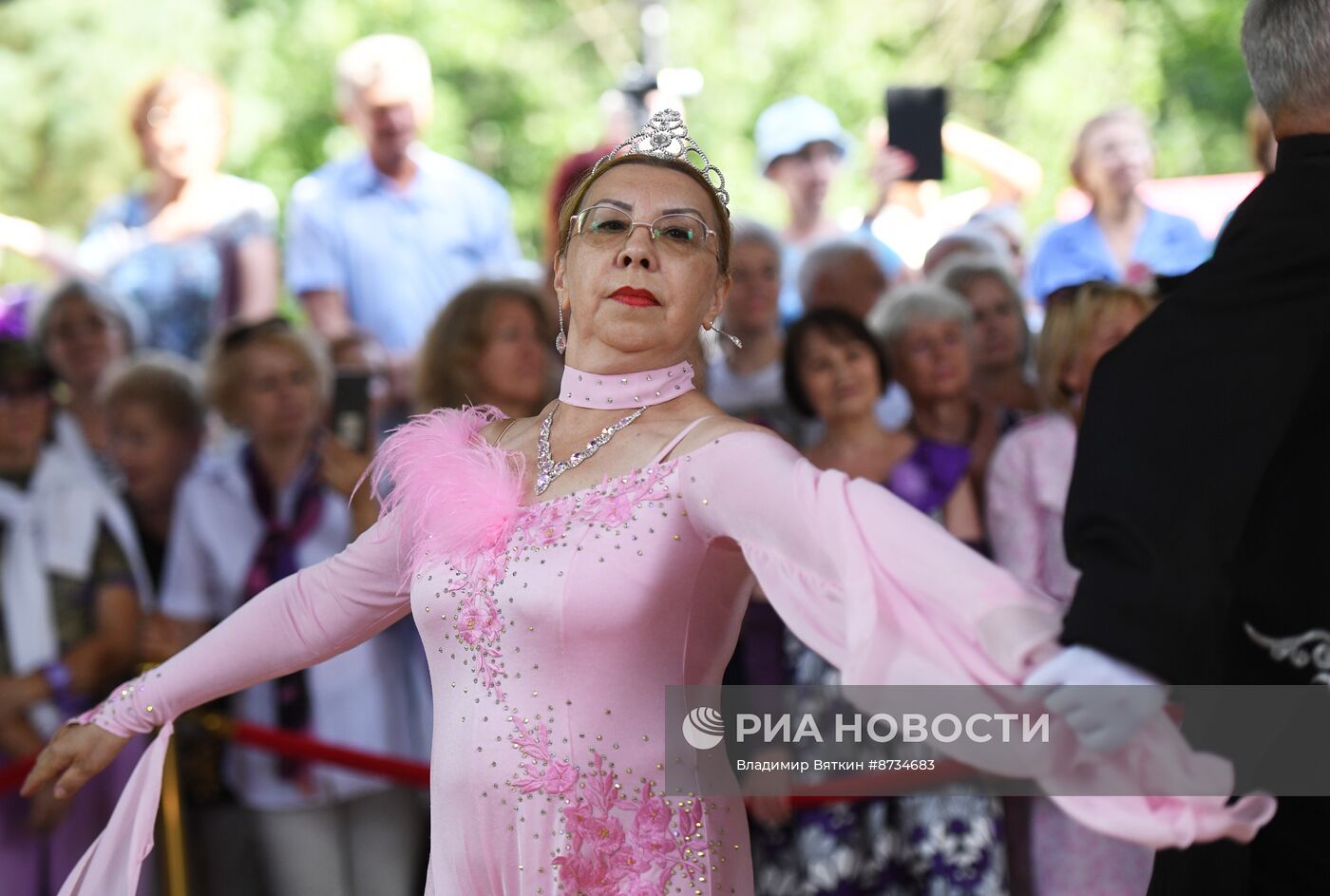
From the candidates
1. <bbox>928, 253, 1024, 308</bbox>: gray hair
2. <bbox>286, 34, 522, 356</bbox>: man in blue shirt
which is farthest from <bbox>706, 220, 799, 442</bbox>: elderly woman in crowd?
<bbox>286, 34, 522, 356</bbox>: man in blue shirt

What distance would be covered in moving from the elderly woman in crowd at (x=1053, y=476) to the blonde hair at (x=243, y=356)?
7.11ft

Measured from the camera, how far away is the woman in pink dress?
99.5 inches

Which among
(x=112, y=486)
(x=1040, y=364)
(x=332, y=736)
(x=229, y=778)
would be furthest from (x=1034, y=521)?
(x=112, y=486)

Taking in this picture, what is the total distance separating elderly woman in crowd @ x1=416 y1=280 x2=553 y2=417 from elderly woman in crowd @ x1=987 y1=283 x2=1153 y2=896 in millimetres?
1432

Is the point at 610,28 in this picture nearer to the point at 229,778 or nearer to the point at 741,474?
the point at 229,778

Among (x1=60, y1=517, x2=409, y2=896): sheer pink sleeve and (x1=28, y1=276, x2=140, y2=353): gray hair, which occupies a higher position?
(x1=28, y1=276, x2=140, y2=353): gray hair

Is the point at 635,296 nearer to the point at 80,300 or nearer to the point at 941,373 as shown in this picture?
the point at 941,373

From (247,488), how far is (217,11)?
11834 millimetres

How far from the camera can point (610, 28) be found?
17.9m

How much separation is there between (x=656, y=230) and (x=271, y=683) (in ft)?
9.04

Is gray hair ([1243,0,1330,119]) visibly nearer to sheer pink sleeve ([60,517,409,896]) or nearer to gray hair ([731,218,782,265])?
sheer pink sleeve ([60,517,409,896])

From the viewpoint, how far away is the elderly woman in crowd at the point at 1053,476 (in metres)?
4.64

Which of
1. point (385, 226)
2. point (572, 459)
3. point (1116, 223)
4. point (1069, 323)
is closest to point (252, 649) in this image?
point (572, 459)

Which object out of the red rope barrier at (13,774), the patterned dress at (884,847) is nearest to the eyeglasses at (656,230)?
the patterned dress at (884,847)
